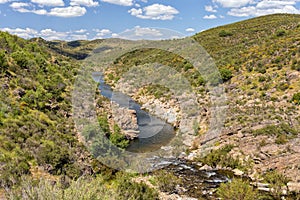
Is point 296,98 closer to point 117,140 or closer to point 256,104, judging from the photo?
point 256,104

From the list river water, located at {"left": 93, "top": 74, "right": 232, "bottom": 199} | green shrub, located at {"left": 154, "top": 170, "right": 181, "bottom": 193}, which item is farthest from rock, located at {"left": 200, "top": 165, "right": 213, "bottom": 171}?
green shrub, located at {"left": 154, "top": 170, "right": 181, "bottom": 193}

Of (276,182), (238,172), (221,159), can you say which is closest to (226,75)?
(221,159)

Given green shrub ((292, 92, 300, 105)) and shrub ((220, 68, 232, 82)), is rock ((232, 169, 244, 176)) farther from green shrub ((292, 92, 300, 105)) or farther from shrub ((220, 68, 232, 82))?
shrub ((220, 68, 232, 82))

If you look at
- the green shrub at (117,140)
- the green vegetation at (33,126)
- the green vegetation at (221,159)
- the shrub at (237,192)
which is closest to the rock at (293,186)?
the shrub at (237,192)

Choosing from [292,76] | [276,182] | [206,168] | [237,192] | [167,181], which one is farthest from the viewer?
[292,76]

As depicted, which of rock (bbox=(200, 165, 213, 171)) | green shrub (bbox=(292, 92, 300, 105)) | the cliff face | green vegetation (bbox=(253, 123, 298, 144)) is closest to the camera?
the cliff face

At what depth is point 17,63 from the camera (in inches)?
970

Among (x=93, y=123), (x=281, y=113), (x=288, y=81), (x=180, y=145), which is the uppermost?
(x=288, y=81)

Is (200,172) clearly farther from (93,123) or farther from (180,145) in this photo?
(93,123)

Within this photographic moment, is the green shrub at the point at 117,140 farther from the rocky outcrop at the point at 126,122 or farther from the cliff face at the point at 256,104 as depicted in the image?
the cliff face at the point at 256,104

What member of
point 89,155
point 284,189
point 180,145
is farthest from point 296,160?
point 89,155

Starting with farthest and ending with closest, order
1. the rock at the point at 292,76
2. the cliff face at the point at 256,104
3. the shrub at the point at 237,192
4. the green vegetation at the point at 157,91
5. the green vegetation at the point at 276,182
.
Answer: the green vegetation at the point at 157,91, the rock at the point at 292,76, the cliff face at the point at 256,104, the green vegetation at the point at 276,182, the shrub at the point at 237,192

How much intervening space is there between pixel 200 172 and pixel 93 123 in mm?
9293

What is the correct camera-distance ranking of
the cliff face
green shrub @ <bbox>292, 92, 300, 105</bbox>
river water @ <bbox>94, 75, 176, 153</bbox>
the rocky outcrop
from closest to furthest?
the cliff face, green shrub @ <bbox>292, 92, 300, 105</bbox>, river water @ <bbox>94, 75, 176, 153</bbox>, the rocky outcrop
